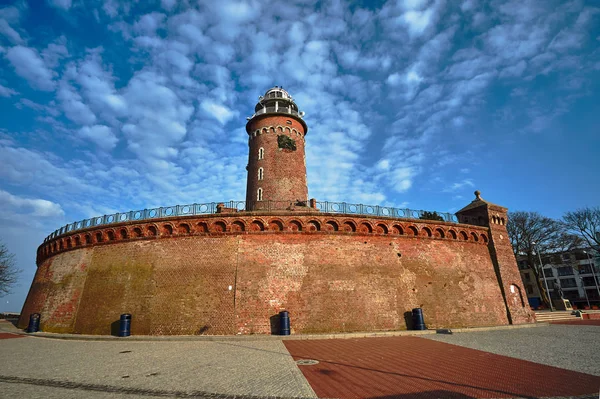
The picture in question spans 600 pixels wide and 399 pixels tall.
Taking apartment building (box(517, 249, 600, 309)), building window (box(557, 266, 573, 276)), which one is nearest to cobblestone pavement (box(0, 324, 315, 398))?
apartment building (box(517, 249, 600, 309))

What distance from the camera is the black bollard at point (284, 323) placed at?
1560 cm

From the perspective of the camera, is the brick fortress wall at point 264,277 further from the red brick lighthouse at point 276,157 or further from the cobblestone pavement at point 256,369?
the red brick lighthouse at point 276,157

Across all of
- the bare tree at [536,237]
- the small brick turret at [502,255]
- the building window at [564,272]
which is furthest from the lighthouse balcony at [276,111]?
the building window at [564,272]

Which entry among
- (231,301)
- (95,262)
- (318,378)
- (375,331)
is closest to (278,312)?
(231,301)

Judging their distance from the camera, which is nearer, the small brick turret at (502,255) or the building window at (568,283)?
the small brick turret at (502,255)

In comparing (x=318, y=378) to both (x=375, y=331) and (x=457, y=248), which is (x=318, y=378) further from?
(x=457, y=248)

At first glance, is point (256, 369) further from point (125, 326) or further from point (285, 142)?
point (285, 142)

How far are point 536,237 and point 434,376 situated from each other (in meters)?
39.4

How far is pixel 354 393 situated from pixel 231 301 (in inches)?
445

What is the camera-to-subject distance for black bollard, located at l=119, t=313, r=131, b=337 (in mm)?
16172

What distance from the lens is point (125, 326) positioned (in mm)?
16234

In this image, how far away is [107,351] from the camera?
39.7 ft

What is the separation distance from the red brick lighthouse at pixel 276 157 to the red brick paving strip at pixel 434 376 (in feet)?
53.6

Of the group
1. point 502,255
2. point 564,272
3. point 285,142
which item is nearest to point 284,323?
point 285,142
